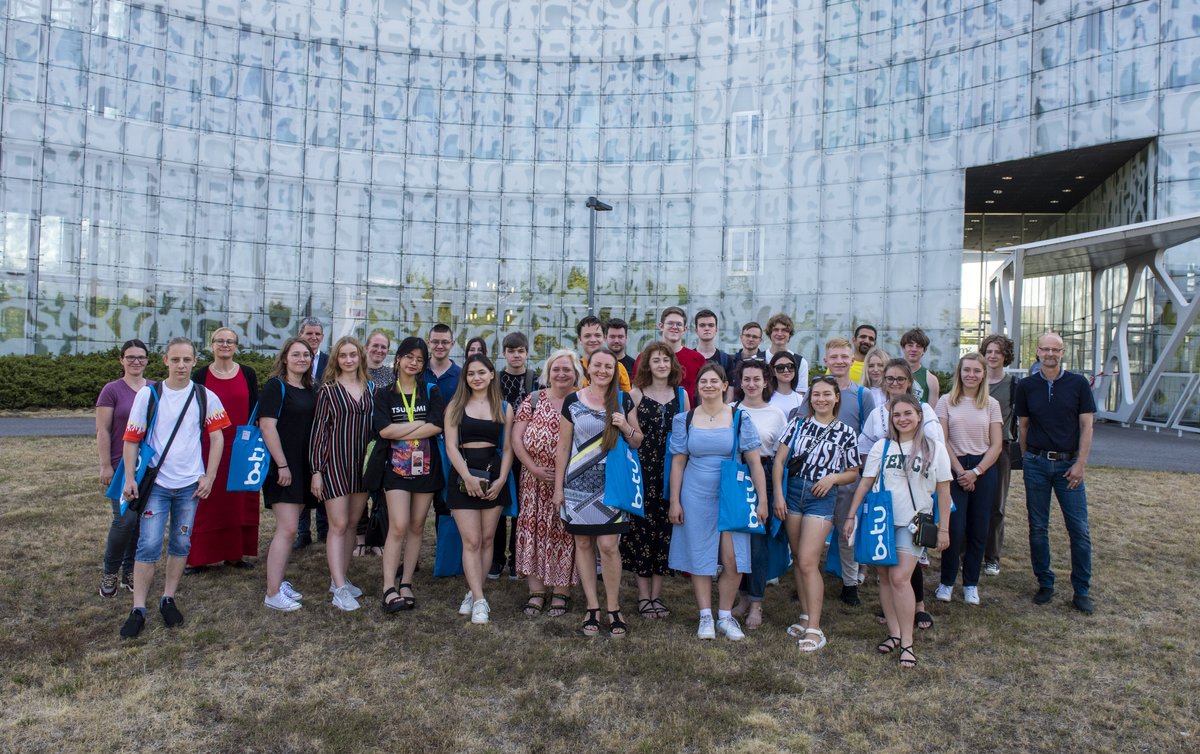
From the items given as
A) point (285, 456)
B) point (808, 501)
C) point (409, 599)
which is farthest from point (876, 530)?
point (285, 456)

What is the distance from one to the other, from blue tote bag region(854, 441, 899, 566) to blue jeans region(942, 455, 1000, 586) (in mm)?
1175

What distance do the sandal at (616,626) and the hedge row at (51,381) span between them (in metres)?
17.6

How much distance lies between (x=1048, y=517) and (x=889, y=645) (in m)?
1.89

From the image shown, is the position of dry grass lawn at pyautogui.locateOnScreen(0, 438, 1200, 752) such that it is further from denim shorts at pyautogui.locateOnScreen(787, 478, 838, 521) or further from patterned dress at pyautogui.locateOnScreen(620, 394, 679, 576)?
denim shorts at pyautogui.locateOnScreen(787, 478, 838, 521)

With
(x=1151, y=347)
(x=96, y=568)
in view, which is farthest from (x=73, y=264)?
(x=1151, y=347)

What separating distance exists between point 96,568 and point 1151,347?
22515 millimetres

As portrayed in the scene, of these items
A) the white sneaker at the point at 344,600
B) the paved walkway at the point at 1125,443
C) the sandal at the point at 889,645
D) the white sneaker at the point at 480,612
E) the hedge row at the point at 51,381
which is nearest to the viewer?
the sandal at the point at 889,645

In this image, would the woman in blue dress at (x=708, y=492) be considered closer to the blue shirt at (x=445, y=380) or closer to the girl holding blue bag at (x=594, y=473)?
the girl holding blue bag at (x=594, y=473)

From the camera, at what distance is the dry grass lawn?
353 centimetres

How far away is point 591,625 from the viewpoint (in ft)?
15.9

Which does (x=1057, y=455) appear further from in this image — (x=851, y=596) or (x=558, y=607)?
(x=558, y=607)

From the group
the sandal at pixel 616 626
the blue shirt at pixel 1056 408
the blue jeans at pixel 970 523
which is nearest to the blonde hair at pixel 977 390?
the blue jeans at pixel 970 523

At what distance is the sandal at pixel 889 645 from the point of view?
14.9ft

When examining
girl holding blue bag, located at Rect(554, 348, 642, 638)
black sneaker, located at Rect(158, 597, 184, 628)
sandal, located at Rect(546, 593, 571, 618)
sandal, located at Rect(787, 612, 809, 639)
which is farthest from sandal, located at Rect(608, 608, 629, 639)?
black sneaker, located at Rect(158, 597, 184, 628)
